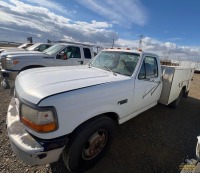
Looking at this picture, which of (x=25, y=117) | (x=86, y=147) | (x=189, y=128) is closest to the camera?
(x=25, y=117)

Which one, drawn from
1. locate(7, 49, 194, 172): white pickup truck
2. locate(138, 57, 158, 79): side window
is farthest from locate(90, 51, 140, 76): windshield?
locate(138, 57, 158, 79): side window

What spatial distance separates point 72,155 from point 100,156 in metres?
0.71

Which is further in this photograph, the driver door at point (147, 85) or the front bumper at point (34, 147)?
the driver door at point (147, 85)

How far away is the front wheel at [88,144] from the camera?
2088 millimetres

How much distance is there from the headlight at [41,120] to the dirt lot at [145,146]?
1.08 metres

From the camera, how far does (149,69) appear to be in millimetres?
3617

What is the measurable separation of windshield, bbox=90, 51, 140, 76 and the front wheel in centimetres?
121

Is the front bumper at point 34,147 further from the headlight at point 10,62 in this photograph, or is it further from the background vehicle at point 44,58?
the headlight at point 10,62

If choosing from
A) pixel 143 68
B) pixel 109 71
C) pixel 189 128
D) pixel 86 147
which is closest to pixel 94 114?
pixel 86 147

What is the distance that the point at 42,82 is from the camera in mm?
2172

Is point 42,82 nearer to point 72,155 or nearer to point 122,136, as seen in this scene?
point 72,155

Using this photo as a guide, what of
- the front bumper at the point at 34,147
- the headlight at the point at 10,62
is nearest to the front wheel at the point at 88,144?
the front bumper at the point at 34,147

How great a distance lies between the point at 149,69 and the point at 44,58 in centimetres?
440

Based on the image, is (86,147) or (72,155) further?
(86,147)
